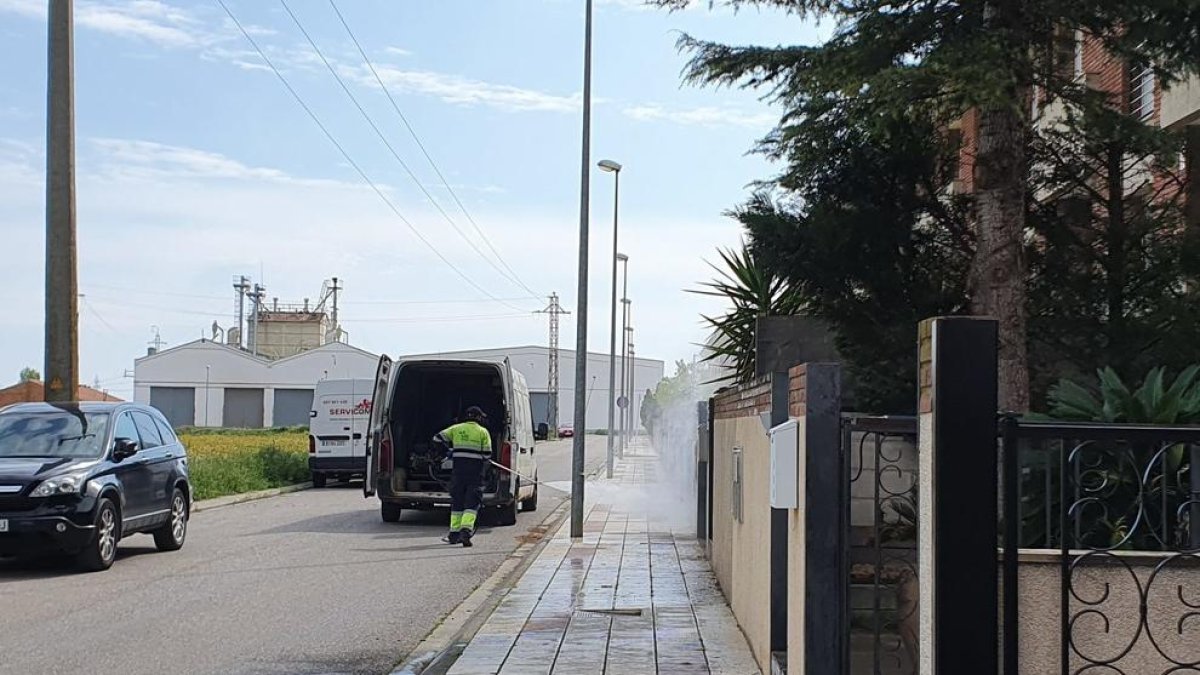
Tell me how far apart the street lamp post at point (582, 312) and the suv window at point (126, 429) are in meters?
5.58

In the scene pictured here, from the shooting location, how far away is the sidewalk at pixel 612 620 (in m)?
8.64

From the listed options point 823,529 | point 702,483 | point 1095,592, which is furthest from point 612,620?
point 702,483

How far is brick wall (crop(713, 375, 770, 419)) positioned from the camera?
8711 millimetres

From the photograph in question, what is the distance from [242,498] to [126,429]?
34.8 feet

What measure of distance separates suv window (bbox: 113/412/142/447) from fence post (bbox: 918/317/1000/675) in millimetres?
11827

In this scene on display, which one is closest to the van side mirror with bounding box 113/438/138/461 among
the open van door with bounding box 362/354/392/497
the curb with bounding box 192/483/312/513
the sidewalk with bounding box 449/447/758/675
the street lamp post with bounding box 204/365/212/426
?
the sidewalk with bounding box 449/447/758/675

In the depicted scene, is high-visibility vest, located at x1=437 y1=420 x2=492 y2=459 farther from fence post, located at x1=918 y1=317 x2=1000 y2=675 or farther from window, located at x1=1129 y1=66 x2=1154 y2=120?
fence post, located at x1=918 y1=317 x2=1000 y2=675

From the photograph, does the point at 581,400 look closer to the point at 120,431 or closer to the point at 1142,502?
the point at 120,431

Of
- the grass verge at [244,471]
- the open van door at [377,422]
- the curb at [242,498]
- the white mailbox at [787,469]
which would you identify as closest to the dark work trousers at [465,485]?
the open van door at [377,422]

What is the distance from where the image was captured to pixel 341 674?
8.60 m

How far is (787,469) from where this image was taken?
650 cm

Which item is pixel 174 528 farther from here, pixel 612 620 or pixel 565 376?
pixel 565 376

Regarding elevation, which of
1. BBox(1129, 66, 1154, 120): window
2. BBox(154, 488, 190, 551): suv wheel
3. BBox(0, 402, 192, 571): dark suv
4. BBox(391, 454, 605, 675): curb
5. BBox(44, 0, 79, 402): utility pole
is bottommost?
BBox(391, 454, 605, 675): curb

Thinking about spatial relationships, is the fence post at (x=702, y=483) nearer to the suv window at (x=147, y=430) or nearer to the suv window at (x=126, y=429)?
the suv window at (x=147, y=430)
